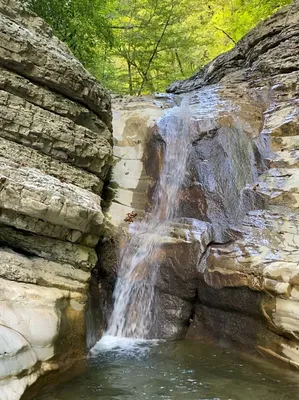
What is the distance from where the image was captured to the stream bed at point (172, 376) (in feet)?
12.2

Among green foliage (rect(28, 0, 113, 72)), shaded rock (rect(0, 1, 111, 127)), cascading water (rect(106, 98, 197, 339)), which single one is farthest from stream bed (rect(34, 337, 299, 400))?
green foliage (rect(28, 0, 113, 72))

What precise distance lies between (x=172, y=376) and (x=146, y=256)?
7.50 ft

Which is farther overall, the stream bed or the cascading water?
the cascading water

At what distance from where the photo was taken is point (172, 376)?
4.17 metres

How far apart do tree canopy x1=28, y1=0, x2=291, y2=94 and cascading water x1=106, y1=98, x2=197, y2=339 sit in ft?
16.6

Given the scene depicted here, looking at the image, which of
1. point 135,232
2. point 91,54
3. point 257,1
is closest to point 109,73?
point 91,54

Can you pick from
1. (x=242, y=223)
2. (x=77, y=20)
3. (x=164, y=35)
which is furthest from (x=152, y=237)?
(x=164, y=35)

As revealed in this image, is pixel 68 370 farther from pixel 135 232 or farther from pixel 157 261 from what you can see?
pixel 135 232

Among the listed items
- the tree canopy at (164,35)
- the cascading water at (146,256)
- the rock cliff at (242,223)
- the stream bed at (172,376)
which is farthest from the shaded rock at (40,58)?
the tree canopy at (164,35)

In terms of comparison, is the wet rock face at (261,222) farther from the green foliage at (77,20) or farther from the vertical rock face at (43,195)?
the green foliage at (77,20)

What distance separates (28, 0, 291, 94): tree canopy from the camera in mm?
13141

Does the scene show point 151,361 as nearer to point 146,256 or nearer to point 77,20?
point 146,256

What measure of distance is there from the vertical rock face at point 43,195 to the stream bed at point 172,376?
0.37 meters

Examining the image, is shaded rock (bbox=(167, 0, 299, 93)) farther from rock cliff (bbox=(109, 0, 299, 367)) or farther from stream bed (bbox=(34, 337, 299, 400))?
stream bed (bbox=(34, 337, 299, 400))
